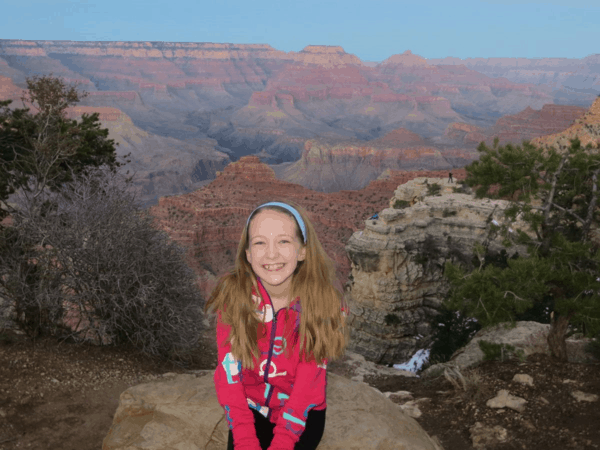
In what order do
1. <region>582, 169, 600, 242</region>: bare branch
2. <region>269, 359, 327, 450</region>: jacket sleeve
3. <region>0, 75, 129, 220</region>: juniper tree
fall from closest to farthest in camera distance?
1. <region>269, 359, 327, 450</region>: jacket sleeve
2. <region>582, 169, 600, 242</region>: bare branch
3. <region>0, 75, 129, 220</region>: juniper tree

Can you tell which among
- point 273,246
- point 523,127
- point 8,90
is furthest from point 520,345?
point 8,90

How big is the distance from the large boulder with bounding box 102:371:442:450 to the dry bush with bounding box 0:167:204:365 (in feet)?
10.4

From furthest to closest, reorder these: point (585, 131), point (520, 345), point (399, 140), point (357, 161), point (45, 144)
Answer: point (399, 140)
point (357, 161)
point (585, 131)
point (45, 144)
point (520, 345)

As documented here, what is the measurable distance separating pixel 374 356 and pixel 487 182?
16.0 meters

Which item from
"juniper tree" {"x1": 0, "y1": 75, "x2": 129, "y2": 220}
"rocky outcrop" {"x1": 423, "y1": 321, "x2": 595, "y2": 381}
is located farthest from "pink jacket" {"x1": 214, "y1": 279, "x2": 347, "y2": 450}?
"juniper tree" {"x1": 0, "y1": 75, "x2": 129, "y2": 220}

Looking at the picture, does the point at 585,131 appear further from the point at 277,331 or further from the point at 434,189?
the point at 277,331

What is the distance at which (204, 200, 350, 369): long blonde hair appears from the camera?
128 inches

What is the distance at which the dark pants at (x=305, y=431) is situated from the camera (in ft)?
10.8

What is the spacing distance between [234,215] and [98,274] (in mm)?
44747

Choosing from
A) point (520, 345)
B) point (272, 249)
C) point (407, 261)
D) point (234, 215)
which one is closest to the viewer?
point (272, 249)

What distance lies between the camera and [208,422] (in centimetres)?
428

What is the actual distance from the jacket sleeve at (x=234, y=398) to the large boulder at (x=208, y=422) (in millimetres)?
877

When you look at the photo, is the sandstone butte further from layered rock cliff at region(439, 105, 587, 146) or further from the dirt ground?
layered rock cliff at region(439, 105, 587, 146)

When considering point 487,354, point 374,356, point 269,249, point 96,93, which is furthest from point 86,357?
point 96,93
